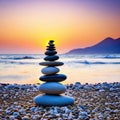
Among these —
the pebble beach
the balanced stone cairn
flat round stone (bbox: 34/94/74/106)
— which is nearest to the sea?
the pebble beach

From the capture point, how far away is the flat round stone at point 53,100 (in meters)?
9.77

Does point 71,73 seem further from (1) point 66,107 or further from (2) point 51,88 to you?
(1) point 66,107

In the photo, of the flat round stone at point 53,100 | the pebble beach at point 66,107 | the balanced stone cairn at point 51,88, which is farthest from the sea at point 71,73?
the flat round stone at point 53,100

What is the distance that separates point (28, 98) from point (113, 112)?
3.77m

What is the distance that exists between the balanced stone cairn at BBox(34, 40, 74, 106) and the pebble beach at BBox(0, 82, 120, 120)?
198 millimetres

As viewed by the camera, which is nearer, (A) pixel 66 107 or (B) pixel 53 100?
(A) pixel 66 107

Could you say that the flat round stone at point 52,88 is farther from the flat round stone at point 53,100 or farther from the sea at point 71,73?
the sea at point 71,73

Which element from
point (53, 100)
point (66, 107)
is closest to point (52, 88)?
point (53, 100)

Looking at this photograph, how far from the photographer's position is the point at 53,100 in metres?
9.81

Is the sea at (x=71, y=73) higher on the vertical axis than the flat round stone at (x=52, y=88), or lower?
lower

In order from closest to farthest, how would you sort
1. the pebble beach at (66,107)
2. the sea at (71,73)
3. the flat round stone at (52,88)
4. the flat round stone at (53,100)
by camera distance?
the pebble beach at (66,107)
the flat round stone at (53,100)
the flat round stone at (52,88)
the sea at (71,73)

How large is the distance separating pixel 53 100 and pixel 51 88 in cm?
36

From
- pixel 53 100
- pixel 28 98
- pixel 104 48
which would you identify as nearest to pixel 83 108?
pixel 53 100

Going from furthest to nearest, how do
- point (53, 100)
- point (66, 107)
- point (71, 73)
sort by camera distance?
1. point (71, 73)
2. point (53, 100)
3. point (66, 107)
